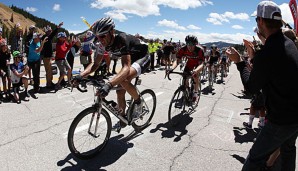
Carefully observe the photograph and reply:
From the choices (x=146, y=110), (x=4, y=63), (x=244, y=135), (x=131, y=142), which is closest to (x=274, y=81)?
(x=131, y=142)

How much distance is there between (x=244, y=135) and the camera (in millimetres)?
6113

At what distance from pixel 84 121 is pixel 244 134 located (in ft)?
12.4

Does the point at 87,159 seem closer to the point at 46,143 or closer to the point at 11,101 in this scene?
the point at 46,143

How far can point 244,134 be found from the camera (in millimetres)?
6176

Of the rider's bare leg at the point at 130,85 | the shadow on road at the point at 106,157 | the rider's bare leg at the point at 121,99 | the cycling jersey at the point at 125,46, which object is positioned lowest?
the shadow on road at the point at 106,157

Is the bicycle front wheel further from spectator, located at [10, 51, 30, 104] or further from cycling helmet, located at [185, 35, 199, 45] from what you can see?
spectator, located at [10, 51, 30, 104]

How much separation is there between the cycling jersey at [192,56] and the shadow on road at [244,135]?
82.9 inches

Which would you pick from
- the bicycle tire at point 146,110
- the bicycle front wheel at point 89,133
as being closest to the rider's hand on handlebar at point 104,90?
the bicycle front wheel at point 89,133

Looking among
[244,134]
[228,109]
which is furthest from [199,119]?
[228,109]

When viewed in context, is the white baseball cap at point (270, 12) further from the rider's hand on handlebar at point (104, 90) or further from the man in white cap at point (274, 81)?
the rider's hand on handlebar at point (104, 90)

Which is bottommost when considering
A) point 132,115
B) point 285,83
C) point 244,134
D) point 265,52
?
point 244,134

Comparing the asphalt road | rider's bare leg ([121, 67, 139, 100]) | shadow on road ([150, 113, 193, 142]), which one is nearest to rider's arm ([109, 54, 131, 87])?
rider's bare leg ([121, 67, 139, 100])

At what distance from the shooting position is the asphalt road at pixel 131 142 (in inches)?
170

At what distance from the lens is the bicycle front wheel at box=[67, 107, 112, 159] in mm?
4219
